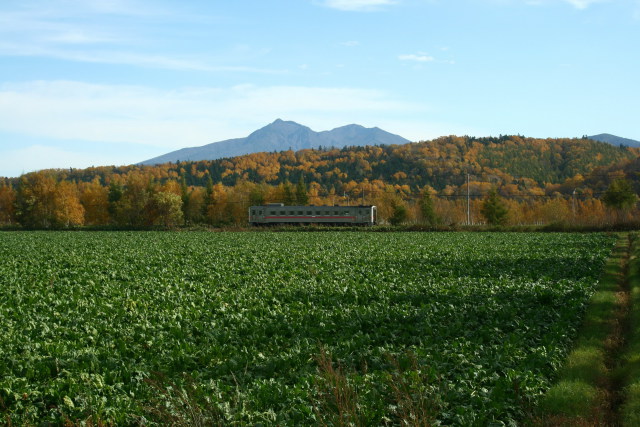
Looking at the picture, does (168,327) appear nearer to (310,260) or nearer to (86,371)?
(86,371)

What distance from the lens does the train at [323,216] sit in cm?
7606

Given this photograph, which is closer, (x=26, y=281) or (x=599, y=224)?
(x=26, y=281)

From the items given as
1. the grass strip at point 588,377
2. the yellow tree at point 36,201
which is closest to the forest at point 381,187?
the yellow tree at point 36,201

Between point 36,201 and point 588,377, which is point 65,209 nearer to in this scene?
point 36,201

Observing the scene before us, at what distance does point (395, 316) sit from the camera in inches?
553

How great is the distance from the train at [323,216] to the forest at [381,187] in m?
8.98

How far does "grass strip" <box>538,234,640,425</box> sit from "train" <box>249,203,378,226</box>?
2339 inches

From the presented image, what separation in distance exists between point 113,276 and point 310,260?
34.0 ft

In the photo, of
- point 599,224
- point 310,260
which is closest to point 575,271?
point 310,260

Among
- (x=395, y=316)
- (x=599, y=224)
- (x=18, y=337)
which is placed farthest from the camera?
(x=599, y=224)

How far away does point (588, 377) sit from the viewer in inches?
390

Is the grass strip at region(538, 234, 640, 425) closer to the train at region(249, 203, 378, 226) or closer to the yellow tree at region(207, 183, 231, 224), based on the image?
the train at region(249, 203, 378, 226)

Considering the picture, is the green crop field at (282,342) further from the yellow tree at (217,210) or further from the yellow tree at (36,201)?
the yellow tree at (217,210)

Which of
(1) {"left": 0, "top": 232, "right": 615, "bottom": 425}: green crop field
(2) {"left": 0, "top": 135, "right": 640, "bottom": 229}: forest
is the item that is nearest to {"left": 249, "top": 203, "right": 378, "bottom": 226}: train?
(2) {"left": 0, "top": 135, "right": 640, "bottom": 229}: forest
